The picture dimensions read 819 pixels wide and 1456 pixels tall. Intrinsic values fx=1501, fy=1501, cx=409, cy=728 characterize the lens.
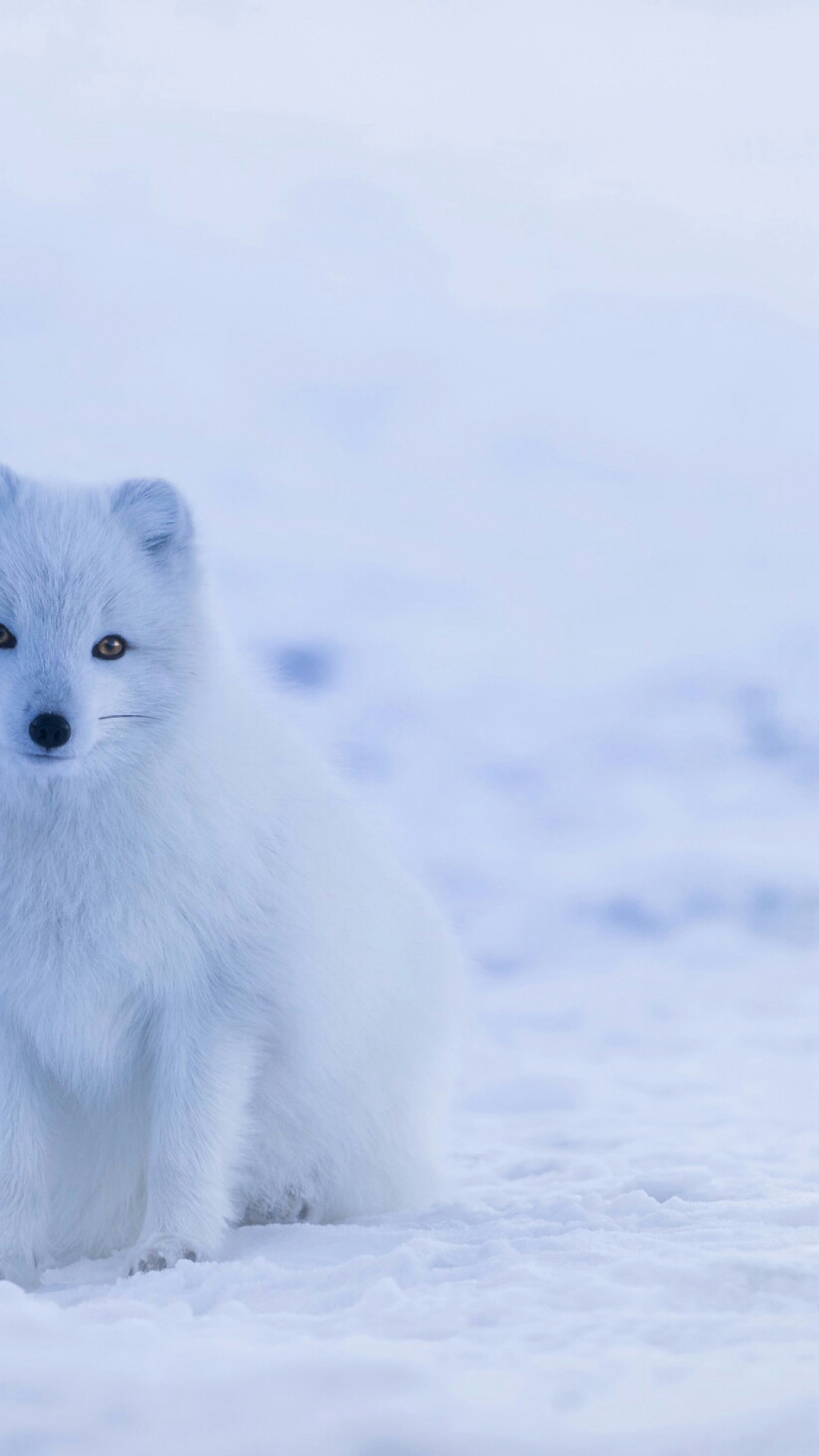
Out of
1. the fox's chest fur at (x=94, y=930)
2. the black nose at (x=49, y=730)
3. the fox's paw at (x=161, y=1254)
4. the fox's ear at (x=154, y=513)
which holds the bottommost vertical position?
the fox's paw at (x=161, y=1254)

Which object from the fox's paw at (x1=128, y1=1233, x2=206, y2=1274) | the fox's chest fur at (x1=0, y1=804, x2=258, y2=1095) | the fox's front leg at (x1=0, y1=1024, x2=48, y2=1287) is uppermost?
the fox's chest fur at (x1=0, y1=804, x2=258, y2=1095)

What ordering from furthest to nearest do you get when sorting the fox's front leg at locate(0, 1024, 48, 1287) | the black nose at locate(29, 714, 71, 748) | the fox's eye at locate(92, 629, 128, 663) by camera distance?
the fox's front leg at locate(0, 1024, 48, 1287) < the fox's eye at locate(92, 629, 128, 663) < the black nose at locate(29, 714, 71, 748)

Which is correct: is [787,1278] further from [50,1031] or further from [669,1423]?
[50,1031]

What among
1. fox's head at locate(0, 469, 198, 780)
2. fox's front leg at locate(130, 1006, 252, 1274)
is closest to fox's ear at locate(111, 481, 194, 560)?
fox's head at locate(0, 469, 198, 780)

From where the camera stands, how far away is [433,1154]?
292 cm

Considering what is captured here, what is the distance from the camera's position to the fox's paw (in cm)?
231

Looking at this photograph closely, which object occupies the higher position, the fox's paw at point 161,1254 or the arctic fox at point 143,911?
the arctic fox at point 143,911

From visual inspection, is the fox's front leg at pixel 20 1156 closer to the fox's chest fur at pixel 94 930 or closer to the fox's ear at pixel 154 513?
the fox's chest fur at pixel 94 930

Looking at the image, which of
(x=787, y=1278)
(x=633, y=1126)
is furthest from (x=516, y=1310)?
(x=633, y=1126)

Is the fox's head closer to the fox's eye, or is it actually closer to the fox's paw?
the fox's eye

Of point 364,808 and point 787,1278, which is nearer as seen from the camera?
point 787,1278

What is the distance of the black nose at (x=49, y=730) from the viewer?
218 cm

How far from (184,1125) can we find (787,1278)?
0.97 meters

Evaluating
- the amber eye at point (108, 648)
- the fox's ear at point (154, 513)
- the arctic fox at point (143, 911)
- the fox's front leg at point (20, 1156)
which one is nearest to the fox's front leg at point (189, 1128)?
the arctic fox at point (143, 911)
